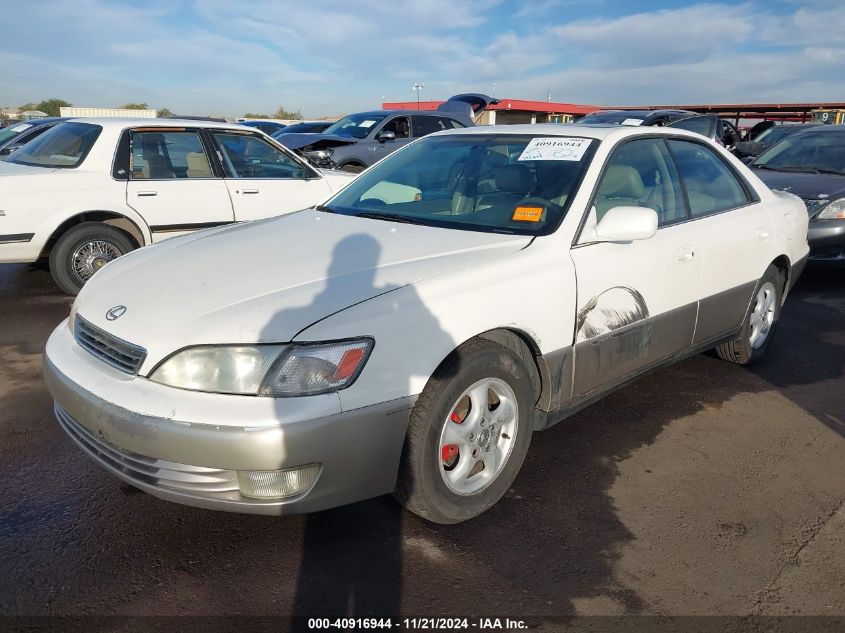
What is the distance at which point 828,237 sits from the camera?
6414 millimetres

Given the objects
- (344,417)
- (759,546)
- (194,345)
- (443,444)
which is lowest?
(759,546)

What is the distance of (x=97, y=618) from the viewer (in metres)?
2.15

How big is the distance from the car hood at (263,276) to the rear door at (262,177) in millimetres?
3317

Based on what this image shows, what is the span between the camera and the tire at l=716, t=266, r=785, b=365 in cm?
427

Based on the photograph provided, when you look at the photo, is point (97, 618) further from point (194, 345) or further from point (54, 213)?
point (54, 213)

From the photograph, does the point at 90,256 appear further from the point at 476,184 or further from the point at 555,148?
the point at 555,148

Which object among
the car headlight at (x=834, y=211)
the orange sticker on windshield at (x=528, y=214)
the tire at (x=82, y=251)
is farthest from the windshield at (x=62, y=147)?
the car headlight at (x=834, y=211)

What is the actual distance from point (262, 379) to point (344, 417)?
295mm

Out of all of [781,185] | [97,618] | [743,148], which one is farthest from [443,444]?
[743,148]

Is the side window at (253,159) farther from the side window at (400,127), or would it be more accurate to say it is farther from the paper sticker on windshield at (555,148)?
the side window at (400,127)

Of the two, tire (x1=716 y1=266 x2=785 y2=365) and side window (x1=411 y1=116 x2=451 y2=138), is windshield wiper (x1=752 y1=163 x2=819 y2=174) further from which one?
side window (x1=411 y1=116 x2=451 y2=138)

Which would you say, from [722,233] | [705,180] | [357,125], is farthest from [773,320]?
[357,125]

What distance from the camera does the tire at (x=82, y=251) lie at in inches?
226

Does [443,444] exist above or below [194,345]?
below
